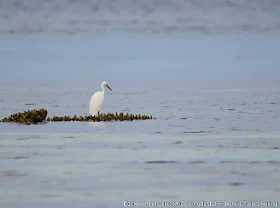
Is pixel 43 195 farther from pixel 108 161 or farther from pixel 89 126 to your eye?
pixel 89 126

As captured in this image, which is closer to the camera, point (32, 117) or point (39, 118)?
point (32, 117)

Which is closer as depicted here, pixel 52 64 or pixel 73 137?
pixel 73 137

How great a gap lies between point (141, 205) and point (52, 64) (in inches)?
6080

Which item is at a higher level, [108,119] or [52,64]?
[52,64]

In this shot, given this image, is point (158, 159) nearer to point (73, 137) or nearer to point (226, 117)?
point (73, 137)

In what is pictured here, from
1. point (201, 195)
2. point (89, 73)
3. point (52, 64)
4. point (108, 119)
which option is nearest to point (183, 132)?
point (108, 119)

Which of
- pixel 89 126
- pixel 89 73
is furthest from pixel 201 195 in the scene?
pixel 89 73

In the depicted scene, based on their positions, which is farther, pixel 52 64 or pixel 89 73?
pixel 52 64

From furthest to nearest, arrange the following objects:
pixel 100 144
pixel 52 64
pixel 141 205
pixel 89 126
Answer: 1. pixel 52 64
2. pixel 89 126
3. pixel 100 144
4. pixel 141 205

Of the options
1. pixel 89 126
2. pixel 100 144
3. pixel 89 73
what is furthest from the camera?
pixel 89 73

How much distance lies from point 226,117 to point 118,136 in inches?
370

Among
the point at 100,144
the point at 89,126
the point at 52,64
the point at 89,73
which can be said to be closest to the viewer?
the point at 100,144

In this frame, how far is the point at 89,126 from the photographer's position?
118ft

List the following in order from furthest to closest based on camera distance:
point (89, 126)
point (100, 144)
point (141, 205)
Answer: point (89, 126) < point (100, 144) < point (141, 205)
